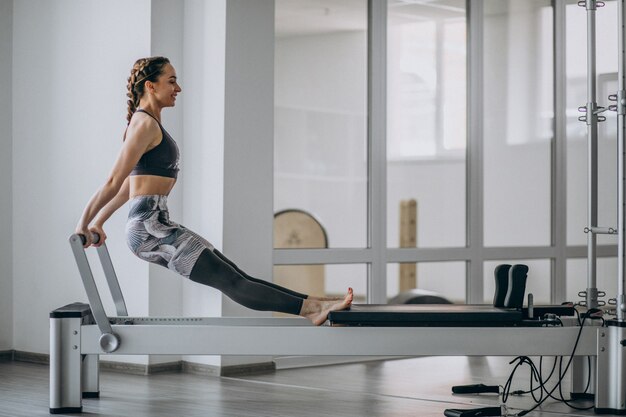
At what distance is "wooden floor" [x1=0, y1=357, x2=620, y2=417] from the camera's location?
13.5ft

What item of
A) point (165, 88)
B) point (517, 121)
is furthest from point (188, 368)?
point (517, 121)

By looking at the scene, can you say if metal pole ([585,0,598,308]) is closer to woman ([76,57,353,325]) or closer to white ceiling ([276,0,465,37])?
woman ([76,57,353,325])

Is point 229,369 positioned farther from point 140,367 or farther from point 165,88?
point 165,88

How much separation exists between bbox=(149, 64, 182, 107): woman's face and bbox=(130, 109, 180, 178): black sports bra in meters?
0.11

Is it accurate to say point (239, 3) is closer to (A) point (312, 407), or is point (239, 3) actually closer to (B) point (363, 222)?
(B) point (363, 222)

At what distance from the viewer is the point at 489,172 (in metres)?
6.60

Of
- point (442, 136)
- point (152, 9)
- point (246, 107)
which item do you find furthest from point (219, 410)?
point (442, 136)

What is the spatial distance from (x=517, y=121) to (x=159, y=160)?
3328mm

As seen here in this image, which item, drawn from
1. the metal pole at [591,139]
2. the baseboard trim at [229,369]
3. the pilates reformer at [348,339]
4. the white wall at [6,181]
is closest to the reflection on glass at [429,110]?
the baseboard trim at [229,369]

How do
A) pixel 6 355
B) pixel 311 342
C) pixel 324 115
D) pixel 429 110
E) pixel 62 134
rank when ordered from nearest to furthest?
pixel 311 342 → pixel 62 134 → pixel 6 355 → pixel 324 115 → pixel 429 110

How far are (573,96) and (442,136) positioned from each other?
3.44ft

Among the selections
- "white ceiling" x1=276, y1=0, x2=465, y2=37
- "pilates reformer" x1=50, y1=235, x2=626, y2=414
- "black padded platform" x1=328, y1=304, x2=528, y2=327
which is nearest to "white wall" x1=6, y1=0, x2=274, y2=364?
"white ceiling" x1=276, y1=0, x2=465, y2=37

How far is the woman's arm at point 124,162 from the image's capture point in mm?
4023

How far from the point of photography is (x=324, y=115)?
5.97 m
